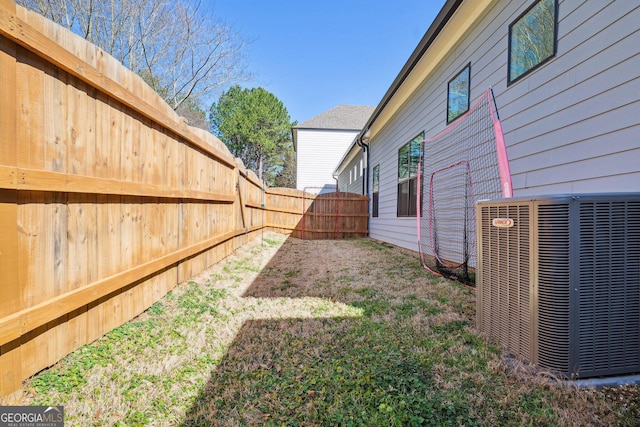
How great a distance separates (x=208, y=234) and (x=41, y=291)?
8.15 ft

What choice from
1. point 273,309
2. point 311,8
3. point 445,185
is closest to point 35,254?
point 273,309

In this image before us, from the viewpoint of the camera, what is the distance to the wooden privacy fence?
1.31m

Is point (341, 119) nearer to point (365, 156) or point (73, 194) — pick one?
point (365, 156)

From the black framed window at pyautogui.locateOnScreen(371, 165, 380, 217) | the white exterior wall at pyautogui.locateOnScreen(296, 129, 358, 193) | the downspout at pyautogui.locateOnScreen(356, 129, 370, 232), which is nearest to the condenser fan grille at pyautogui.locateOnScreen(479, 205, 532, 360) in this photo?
the black framed window at pyautogui.locateOnScreen(371, 165, 380, 217)

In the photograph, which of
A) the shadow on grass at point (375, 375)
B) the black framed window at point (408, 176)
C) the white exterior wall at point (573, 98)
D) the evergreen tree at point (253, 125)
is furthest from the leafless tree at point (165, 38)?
the evergreen tree at point (253, 125)

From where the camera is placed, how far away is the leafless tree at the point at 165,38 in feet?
28.5

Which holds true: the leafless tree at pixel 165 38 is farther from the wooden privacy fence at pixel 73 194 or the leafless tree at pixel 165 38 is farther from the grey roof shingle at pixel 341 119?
the wooden privacy fence at pixel 73 194

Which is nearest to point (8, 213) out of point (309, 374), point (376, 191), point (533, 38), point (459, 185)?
point (309, 374)

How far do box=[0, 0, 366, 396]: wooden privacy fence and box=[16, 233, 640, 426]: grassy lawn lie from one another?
0.71 feet

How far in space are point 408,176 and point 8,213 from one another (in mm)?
6010

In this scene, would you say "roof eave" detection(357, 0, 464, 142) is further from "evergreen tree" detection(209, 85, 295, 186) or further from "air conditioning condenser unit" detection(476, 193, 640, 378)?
"evergreen tree" detection(209, 85, 295, 186)

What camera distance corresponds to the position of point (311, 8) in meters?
10.4

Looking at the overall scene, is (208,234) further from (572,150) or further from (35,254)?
(572,150)

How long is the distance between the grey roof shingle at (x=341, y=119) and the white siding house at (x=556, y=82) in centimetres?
1469
